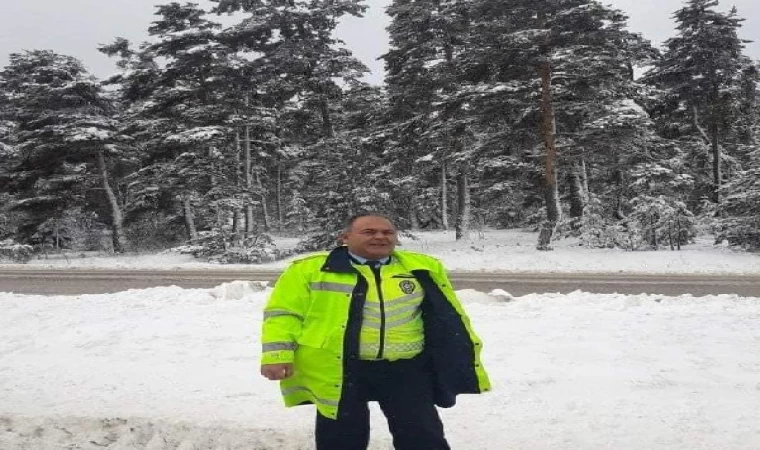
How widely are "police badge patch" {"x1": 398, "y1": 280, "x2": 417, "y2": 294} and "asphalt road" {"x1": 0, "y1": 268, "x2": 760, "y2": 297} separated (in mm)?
9348

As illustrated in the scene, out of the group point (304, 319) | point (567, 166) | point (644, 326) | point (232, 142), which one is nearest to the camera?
point (304, 319)

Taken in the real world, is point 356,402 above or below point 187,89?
below

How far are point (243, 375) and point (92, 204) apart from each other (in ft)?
92.9

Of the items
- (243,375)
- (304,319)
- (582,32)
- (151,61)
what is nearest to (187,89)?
(151,61)

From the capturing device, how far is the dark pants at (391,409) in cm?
299

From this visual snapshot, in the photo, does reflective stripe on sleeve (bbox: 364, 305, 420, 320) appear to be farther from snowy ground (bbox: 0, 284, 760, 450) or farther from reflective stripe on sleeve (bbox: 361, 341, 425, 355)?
snowy ground (bbox: 0, 284, 760, 450)

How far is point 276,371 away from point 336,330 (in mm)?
353

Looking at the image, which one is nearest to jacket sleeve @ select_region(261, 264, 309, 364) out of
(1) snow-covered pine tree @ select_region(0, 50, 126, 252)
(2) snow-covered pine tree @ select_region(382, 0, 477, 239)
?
(2) snow-covered pine tree @ select_region(382, 0, 477, 239)

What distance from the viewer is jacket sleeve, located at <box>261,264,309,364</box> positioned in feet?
9.45

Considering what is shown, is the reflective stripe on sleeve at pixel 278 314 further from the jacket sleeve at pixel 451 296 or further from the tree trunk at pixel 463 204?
the tree trunk at pixel 463 204

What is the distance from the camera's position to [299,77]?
2400 cm

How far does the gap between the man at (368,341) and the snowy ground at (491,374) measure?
1591mm

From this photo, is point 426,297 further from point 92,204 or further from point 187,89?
point 92,204

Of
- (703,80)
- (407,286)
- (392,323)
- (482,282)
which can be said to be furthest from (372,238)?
(703,80)
